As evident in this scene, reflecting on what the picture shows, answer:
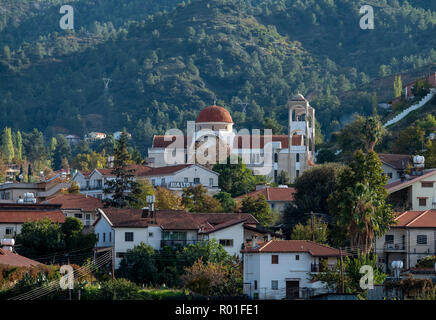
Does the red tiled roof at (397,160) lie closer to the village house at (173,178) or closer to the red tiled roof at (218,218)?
the village house at (173,178)

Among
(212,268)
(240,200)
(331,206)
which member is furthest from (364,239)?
(240,200)

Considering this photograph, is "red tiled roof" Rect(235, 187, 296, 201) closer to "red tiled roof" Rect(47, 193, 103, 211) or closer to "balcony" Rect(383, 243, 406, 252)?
"red tiled roof" Rect(47, 193, 103, 211)

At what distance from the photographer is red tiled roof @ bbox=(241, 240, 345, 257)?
81.8m

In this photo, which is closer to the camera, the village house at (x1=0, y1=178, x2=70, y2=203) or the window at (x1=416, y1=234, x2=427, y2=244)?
the window at (x1=416, y1=234, x2=427, y2=244)

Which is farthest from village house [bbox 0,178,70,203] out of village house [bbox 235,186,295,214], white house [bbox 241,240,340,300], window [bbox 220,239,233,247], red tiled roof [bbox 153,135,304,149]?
white house [bbox 241,240,340,300]

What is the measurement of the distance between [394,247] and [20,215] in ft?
102

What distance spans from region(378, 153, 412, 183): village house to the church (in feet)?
95.6

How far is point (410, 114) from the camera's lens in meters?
163

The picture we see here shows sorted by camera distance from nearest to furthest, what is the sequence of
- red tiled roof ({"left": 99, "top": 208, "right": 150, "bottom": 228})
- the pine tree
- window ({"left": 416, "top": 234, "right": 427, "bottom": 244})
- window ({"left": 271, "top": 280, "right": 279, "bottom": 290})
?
window ({"left": 271, "top": 280, "right": 279, "bottom": 290}) → window ({"left": 416, "top": 234, "right": 427, "bottom": 244}) → red tiled roof ({"left": 99, "top": 208, "right": 150, "bottom": 228}) → the pine tree

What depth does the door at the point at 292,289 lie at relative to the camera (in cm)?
7935

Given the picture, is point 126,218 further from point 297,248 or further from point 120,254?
point 297,248

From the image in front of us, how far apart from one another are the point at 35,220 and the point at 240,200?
28659 mm

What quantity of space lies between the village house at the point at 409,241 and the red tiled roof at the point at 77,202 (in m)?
31.3
